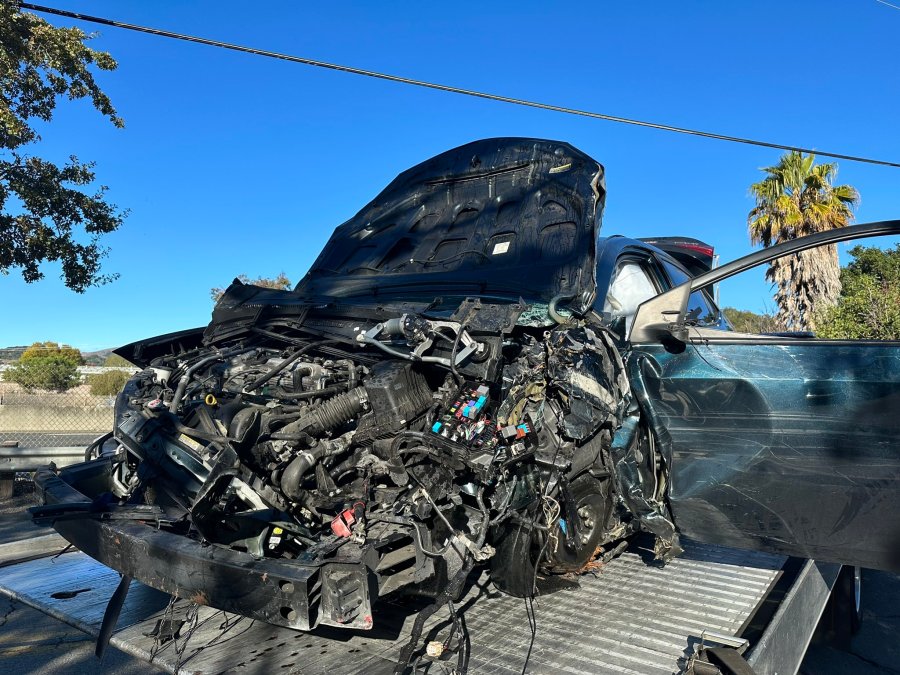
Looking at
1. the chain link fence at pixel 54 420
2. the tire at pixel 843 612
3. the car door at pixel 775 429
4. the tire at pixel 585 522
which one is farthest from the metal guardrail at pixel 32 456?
the tire at pixel 843 612

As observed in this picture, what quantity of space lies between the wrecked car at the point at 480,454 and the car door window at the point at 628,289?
456 mm

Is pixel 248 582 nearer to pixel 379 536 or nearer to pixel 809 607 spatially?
pixel 379 536

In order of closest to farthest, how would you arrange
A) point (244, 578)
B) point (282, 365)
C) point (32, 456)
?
1. point (244, 578)
2. point (282, 365)
3. point (32, 456)

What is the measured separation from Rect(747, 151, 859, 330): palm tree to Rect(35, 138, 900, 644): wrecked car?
52.8 feet

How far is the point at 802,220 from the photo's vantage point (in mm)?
17172

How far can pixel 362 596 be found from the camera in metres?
2.35

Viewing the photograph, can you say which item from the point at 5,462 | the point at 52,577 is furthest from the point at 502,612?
the point at 5,462

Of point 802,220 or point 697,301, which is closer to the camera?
point 697,301

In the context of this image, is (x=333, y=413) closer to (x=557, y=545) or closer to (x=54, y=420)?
(x=557, y=545)

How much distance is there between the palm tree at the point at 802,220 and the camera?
1716 cm

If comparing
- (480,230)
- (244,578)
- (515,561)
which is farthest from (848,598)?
(244,578)

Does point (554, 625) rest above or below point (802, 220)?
below

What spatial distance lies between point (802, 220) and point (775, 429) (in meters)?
16.7

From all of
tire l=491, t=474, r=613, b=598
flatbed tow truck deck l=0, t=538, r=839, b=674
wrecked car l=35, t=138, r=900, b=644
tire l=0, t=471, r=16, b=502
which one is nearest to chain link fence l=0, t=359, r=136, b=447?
tire l=0, t=471, r=16, b=502
